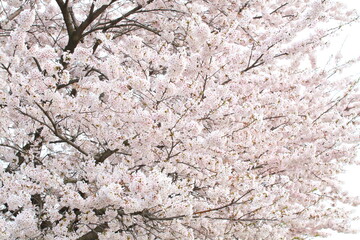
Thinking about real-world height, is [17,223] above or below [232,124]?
below

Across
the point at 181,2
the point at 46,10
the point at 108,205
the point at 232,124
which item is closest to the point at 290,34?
the point at 232,124

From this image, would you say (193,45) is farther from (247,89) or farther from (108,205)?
(108,205)

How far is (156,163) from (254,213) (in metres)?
1.12

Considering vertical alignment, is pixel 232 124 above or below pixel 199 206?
above

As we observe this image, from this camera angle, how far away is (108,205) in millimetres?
3734

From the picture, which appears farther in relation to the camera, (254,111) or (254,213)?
(254,111)

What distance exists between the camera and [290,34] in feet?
14.9

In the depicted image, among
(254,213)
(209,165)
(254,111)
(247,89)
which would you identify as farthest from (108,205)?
(247,89)

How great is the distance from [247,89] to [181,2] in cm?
155

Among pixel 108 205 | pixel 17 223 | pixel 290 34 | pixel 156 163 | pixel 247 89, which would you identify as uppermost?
pixel 290 34

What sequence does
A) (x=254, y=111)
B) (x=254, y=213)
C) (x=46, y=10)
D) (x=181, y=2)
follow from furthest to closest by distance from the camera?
(x=46, y=10) → (x=181, y=2) → (x=254, y=111) → (x=254, y=213)

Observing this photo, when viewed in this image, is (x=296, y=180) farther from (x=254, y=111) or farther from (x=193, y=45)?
(x=193, y=45)

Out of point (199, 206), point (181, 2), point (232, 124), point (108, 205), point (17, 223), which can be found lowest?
point (17, 223)

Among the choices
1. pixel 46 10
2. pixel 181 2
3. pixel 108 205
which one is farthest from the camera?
pixel 46 10
